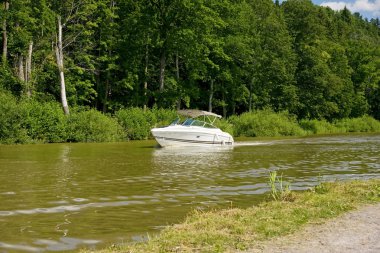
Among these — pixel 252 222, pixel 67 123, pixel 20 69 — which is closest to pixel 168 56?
pixel 20 69

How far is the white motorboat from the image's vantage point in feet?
100

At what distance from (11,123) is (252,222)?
84.9 ft

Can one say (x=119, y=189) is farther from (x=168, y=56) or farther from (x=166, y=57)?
(x=166, y=57)

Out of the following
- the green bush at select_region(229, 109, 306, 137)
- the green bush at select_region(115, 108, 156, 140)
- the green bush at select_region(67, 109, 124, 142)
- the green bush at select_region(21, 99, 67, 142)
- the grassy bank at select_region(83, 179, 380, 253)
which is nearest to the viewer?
the grassy bank at select_region(83, 179, 380, 253)

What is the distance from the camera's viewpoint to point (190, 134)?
104 ft

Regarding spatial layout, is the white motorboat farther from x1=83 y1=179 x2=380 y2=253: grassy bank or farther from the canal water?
x1=83 y1=179 x2=380 y2=253: grassy bank

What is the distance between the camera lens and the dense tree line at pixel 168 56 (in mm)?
39750

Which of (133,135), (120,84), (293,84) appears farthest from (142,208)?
(293,84)

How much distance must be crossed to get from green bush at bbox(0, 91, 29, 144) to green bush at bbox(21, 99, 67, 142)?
0.46m

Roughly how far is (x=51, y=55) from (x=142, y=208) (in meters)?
34.3

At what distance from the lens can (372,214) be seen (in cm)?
906

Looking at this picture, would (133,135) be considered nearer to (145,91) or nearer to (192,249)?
(145,91)

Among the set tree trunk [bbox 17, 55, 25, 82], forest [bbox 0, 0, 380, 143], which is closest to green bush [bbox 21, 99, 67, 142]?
forest [bbox 0, 0, 380, 143]

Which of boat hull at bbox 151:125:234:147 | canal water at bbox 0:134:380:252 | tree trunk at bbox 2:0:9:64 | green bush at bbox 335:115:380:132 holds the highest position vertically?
tree trunk at bbox 2:0:9:64
